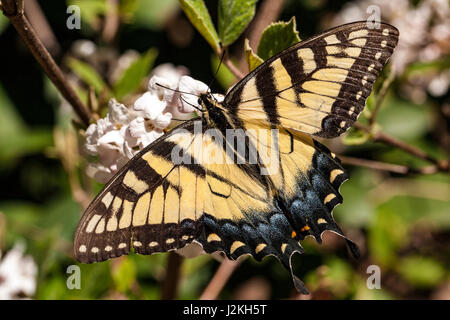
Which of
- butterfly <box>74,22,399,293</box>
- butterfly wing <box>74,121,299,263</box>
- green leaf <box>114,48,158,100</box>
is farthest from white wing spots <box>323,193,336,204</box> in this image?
green leaf <box>114,48,158,100</box>

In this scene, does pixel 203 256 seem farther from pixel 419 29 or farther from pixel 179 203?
pixel 419 29

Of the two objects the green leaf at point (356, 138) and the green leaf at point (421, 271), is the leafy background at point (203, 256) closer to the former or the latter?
the green leaf at point (421, 271)

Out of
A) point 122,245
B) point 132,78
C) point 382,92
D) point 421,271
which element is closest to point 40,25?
point 132,78

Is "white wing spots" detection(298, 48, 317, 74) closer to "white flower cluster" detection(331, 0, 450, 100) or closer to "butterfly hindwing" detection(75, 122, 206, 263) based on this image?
"butterfly hindwing" detection(75, 122, 206, 263)

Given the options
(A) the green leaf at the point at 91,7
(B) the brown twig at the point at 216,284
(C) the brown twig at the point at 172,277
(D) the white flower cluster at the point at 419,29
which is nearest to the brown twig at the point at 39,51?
(C) the brown twig at the point at 172,277

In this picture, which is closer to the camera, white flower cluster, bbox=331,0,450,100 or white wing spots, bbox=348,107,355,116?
white wing spots, bbox=348,107,355,116

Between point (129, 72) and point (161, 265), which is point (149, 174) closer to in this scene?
point (129, 72)
